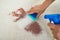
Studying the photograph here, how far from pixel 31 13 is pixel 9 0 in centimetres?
16

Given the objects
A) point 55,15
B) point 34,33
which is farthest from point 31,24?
point 55,15

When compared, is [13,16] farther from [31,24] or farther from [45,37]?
[45,37]

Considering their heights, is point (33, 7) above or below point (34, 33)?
above

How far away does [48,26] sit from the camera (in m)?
0.91

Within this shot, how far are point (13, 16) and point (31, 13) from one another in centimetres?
11

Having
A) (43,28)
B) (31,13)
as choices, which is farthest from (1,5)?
(43,28)

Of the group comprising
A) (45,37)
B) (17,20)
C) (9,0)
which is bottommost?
(45,37)

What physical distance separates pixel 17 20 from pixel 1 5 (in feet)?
0.45

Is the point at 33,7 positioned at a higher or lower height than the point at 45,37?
higher

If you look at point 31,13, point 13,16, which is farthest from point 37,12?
point 13,16

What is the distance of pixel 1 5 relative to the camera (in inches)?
35.9

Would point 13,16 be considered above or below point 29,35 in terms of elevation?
above

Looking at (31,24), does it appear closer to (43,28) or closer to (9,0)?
(43,28)

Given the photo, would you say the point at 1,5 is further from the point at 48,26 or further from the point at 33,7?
the point at 48,26
